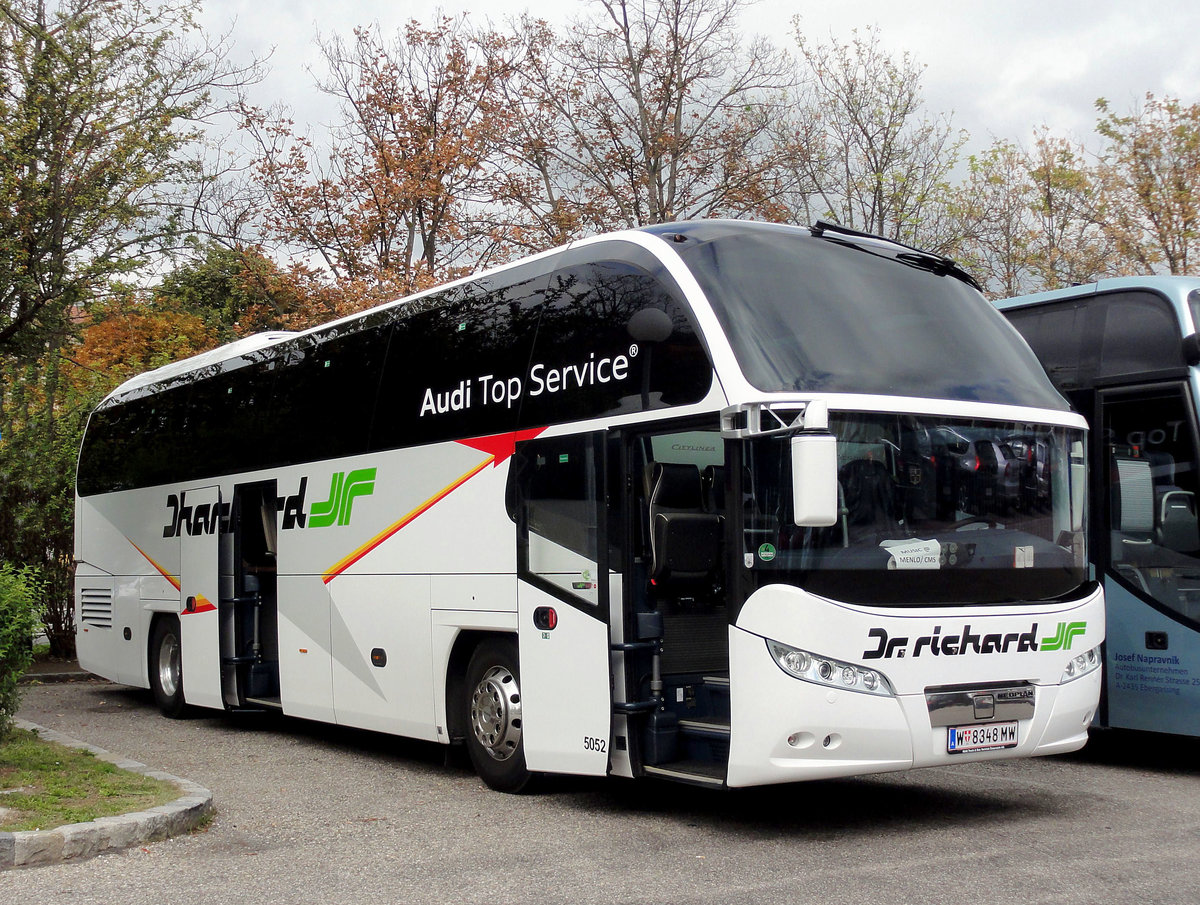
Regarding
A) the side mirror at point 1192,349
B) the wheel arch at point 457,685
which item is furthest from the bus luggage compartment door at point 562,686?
the side mirror at point 1192,349

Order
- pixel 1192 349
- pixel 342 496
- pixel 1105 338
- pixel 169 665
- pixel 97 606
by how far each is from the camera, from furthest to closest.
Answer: pixel 97 606, pixel 169 665, pixel 342 496, pixel 1105 338, pixel 1192 349

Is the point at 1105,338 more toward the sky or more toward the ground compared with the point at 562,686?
more toward the sky

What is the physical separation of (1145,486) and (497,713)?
17.0ft

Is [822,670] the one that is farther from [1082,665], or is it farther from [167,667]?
[167,667]

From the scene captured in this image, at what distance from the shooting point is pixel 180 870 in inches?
266

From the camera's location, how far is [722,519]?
25.0ft

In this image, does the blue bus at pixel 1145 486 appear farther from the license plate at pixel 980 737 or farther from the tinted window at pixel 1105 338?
the license plate at pixel 980 737

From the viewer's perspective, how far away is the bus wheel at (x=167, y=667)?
14.1 metres

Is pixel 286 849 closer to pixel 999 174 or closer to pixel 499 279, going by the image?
pixel 499 279

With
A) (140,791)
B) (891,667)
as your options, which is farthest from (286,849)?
(891,667)

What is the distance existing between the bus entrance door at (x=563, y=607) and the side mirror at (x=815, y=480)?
1747 mm

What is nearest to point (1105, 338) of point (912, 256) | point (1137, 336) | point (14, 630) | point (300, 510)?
point (1137, 336)

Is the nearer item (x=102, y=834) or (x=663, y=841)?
(x=102, y=834)

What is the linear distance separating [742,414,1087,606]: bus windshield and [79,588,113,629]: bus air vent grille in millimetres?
11095
